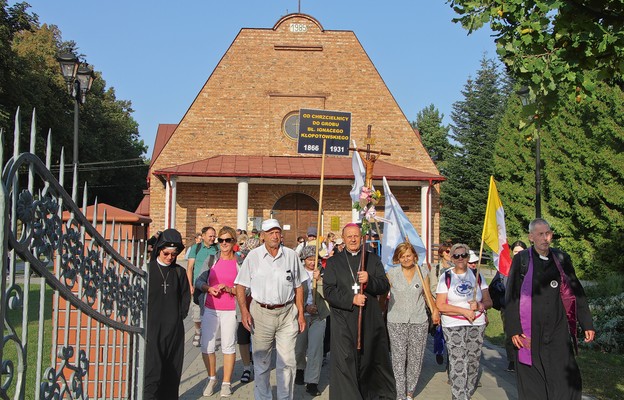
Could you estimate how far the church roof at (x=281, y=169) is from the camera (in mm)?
27281

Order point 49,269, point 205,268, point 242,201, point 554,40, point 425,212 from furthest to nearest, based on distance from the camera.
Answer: point 425,212 < point 242,201 < point 205,268 < point 554,40 < point 49,269

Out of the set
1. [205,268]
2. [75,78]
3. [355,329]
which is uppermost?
[75,78]

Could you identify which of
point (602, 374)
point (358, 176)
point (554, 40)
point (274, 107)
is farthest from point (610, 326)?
point (274, 107)

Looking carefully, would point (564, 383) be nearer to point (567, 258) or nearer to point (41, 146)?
point (567, 258)

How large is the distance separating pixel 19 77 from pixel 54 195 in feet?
108

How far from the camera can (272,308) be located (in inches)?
286

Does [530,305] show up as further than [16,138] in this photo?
Yes

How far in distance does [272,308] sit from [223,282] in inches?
49.7

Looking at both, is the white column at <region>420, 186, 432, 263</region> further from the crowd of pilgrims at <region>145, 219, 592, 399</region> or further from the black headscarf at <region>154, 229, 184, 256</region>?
the black headscarf at <region>154, 229, 184, 256</region>

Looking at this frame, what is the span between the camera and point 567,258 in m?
6.58

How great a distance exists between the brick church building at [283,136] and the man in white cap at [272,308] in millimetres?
20582

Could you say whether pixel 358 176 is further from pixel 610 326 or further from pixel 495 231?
pixel 610 326

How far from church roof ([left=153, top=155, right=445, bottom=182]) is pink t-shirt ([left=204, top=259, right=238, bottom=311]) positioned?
743 inches

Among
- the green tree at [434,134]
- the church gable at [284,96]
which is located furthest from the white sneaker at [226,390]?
the green tree at [434,134]
